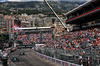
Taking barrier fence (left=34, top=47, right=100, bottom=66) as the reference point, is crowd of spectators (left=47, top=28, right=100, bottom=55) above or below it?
above

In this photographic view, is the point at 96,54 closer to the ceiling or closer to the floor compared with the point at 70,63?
closer to the ceiling

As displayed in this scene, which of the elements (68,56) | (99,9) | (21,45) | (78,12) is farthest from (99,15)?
(21,45)

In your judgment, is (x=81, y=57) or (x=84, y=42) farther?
(x=84, y=42)

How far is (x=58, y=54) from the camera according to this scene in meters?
22.9

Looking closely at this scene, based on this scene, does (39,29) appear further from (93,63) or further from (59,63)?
(93,63)

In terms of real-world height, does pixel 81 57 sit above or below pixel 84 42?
below

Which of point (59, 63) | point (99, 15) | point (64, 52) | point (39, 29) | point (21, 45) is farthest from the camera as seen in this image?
point (39, 29)

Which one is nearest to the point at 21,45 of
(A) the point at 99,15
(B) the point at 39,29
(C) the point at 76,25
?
(B) the point at 39,29

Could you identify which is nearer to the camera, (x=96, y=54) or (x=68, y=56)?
(x=96, y=54)

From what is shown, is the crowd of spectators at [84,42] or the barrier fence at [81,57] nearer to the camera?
the barrier fence at [81,57]

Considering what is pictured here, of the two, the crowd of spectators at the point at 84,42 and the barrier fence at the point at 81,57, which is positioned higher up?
the crowd of spectators at the point at 84,42

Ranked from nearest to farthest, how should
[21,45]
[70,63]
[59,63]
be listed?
1. [70,63]
2. [59,63]
3. [21,45]

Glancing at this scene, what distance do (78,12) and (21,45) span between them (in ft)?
137

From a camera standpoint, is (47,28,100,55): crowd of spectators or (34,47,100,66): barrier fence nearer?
(34,47,100,66): barrier fence
